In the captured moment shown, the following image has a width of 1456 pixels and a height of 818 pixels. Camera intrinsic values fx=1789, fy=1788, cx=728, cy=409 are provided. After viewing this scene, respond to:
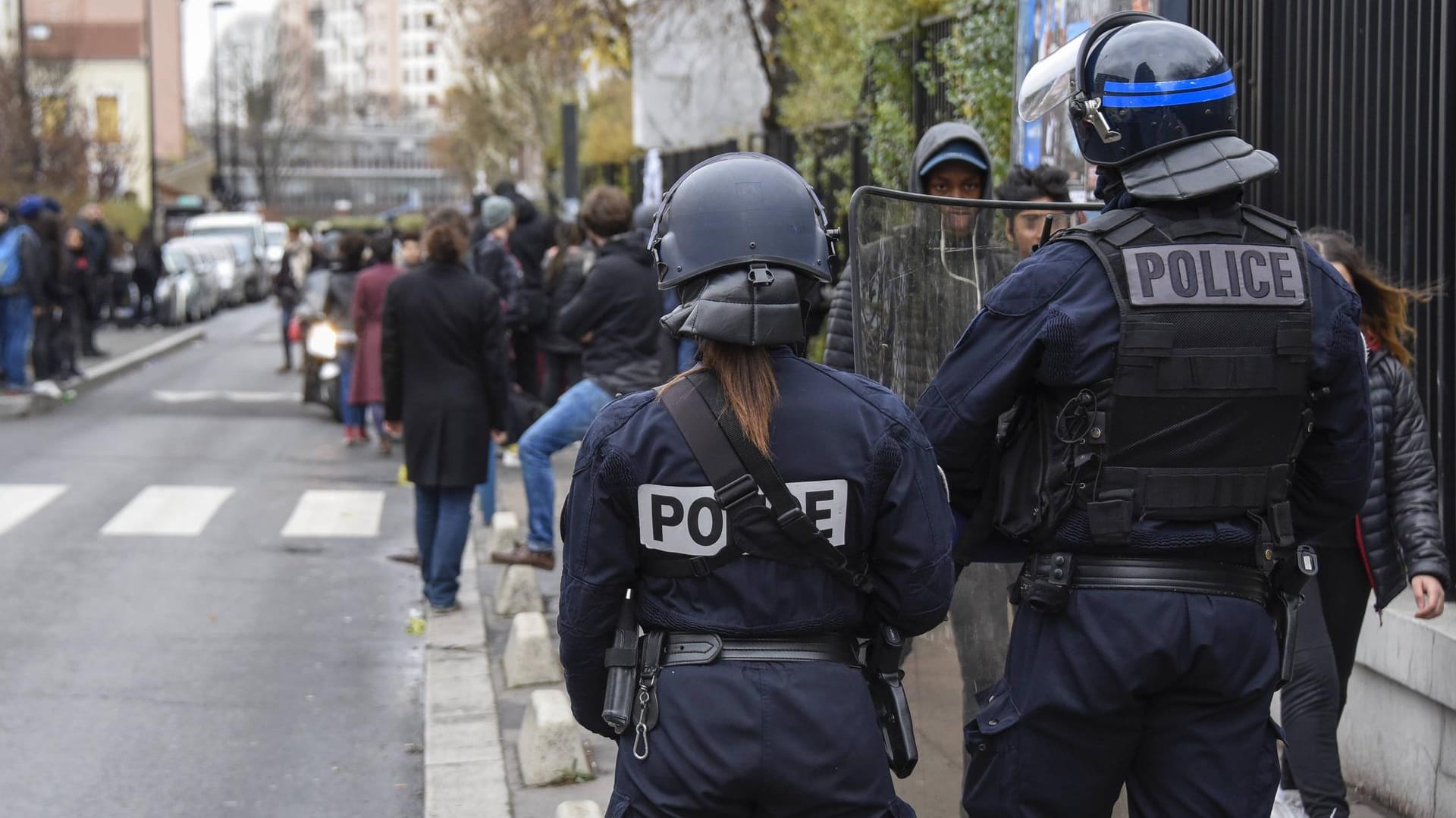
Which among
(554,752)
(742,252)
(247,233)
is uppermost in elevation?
(742,252)

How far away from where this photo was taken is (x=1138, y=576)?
3.06 m

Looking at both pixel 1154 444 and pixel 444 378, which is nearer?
pixel 1154 444

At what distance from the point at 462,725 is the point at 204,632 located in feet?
7.36

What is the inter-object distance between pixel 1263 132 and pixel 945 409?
366 cm

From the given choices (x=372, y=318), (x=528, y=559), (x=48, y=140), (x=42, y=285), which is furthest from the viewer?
(x=48, y=140)

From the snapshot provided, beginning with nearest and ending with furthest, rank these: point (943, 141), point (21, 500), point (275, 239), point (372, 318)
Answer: point (943, 141) < point (21, 500) < point (372, 318) < point (275, 239)

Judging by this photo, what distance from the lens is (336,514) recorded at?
11547 millimetres

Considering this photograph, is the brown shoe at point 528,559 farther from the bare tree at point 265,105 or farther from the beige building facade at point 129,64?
the bare tree at point 265,105

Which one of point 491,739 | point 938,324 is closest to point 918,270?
point 938,324

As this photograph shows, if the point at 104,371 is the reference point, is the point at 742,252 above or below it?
above

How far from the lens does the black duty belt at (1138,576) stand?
3.06 meters

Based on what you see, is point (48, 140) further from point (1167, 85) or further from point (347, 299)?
point (1167, 85)

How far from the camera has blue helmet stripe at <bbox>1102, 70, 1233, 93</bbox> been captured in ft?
10.3

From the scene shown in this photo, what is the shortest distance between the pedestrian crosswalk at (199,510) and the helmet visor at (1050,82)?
7.67m
